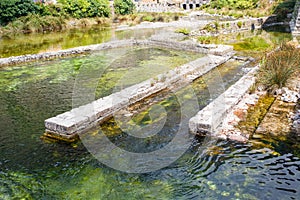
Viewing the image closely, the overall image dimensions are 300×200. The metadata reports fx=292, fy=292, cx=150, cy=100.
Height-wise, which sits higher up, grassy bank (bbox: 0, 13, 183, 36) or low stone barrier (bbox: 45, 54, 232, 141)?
grassy bank (bbox: 0, 13, 183, 36)

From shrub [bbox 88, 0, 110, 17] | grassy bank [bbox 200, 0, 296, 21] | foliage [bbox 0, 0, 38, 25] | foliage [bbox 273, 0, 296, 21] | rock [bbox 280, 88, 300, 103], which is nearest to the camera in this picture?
rock [bbox 280, 88, 300, 103]

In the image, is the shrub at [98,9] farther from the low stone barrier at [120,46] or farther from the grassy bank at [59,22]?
the low stone barrier at [120,46]

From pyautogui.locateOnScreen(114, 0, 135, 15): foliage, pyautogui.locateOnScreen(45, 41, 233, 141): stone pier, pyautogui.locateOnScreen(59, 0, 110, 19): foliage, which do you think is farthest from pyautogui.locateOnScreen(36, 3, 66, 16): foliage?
pyautogui.locateOnScreen(45, 41, 233, 141): stone pier

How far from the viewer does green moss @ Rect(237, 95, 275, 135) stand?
7051 millimetres

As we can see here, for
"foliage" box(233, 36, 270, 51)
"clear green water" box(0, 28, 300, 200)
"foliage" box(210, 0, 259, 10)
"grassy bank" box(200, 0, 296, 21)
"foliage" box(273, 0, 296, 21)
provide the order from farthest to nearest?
"foliage" box(210, 0, 259, 10) < "grassy bank" box(200, 0, 296, 21) < "foliage" box(273, 0, 296, 21) < "foliage" box(233, 36, 270, 51) < "clear green water" box(0, 28, 300, 200)


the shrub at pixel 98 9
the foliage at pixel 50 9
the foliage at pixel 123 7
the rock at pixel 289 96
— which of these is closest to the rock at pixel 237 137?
the rock at pixel 289 96

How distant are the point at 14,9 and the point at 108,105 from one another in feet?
84.7

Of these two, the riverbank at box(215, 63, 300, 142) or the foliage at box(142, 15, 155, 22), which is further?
the foliage at box(142, 15, 155, 22)

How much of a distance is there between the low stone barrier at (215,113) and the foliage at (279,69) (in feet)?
2.08

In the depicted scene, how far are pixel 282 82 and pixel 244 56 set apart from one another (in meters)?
6.03

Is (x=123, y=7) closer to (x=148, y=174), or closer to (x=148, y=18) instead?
(x=148, y=18)

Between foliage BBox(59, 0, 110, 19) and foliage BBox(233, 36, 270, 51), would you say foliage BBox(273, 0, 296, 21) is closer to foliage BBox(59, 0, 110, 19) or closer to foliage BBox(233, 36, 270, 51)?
foliage BBox(233, 36, 270, 51)

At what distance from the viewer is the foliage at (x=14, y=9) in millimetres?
28359

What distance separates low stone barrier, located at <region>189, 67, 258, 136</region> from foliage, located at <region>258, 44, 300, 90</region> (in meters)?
0.63
